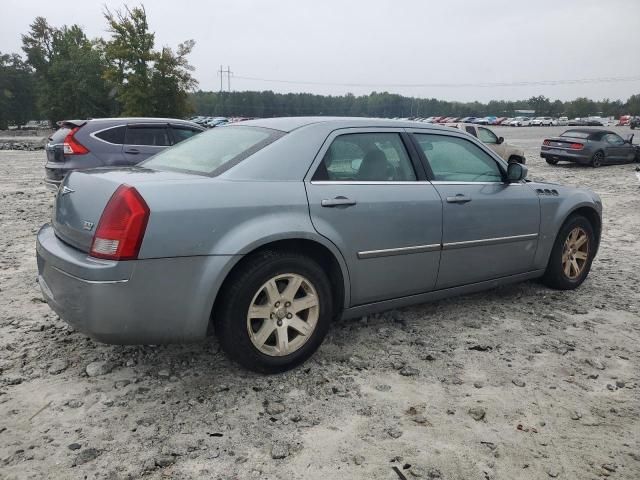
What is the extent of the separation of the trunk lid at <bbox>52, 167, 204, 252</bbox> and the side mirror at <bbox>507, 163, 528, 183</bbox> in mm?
2640

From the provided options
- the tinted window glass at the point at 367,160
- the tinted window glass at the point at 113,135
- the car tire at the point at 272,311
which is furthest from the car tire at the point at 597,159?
the car tire at the point at 272,311

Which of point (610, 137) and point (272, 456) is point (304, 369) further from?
point (610, 137)

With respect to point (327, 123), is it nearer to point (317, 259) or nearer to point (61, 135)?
point (317, 259)

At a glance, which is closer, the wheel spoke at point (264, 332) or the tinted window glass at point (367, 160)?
the wheel spoke at point (264, 332)

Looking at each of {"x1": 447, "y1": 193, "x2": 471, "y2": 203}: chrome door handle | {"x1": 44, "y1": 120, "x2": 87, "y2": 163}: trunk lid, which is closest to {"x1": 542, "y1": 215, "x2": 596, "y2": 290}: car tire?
{"x1": 447, "y1": 193, "x2": 471, "y2": 203}: chrome door handle

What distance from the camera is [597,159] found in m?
18.9

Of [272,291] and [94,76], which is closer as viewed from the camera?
[272,291]

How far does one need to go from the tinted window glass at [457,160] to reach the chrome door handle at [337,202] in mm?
924

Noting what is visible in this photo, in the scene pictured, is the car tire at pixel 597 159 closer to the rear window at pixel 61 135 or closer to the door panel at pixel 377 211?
the rear window at pixel 61 135

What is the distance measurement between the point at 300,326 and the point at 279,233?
0.61 m

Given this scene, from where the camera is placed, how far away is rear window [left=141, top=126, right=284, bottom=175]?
129 inches

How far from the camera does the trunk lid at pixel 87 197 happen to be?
112 inches

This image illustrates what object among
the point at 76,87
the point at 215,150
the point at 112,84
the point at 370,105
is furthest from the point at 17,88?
the point at 215,150

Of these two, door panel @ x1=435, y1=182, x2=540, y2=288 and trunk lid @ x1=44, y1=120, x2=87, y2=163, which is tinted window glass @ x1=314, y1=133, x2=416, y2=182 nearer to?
door panel @ x1=435, y1=182, x2=540, y2=288
